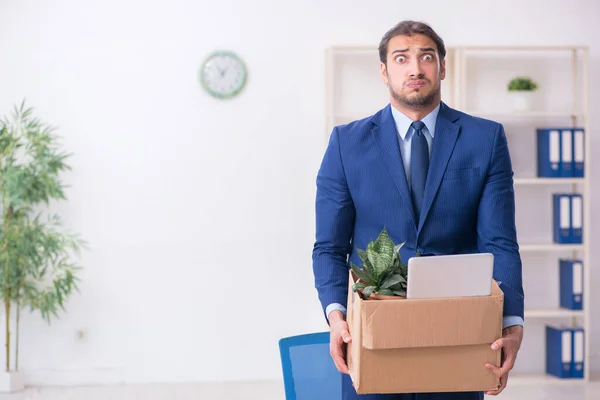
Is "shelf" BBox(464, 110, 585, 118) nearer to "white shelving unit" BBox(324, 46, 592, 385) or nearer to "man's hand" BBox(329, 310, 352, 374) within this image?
"white shelving unit" BBox(324, 46, 592, 385)

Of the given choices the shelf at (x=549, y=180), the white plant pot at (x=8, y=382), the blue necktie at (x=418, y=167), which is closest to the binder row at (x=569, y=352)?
the shelf at (x=549, y=180)

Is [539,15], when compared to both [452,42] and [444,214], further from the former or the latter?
[444,214]

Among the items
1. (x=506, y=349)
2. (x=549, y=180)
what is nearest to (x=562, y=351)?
(x=549, y=180)

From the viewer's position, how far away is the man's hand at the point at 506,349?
1.49 m

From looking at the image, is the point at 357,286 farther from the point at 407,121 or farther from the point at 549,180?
the point at 549,180

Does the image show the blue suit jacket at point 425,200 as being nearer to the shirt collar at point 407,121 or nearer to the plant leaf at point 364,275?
the shirt collar at point 407,121

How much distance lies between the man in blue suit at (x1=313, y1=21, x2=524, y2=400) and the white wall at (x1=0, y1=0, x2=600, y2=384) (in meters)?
2.99

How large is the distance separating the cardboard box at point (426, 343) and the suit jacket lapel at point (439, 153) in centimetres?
32

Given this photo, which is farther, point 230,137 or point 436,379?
point 230,137

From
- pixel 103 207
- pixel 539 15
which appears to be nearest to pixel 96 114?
pixel 103 207

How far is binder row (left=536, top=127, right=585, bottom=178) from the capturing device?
4.68 metres

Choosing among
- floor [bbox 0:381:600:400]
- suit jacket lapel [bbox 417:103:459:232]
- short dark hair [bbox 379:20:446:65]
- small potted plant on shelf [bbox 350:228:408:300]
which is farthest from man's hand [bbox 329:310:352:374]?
floor [bbox 0:381:600:400]

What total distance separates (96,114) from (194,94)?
60 centimetres

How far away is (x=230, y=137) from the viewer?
15.9ft
